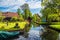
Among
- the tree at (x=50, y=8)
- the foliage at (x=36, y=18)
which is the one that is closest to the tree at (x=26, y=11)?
the foliage at (x=36, y=18)

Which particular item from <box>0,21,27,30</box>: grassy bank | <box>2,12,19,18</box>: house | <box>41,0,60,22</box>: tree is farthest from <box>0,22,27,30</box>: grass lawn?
<box>41,0,60,22</box>: tree

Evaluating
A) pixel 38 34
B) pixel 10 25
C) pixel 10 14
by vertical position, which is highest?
pixel 10 14

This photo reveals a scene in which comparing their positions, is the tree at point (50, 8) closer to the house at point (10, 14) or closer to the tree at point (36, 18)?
the tree at point (36, 18)

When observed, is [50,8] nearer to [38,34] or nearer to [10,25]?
[38,34]

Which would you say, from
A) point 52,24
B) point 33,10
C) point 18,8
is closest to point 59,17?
point 52,24

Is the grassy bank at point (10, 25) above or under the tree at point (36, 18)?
under

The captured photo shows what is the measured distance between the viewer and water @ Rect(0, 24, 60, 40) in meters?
3.28

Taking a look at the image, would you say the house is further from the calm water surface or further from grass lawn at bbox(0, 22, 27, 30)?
the calm water surface

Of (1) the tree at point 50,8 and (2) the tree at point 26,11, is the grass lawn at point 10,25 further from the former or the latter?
(1) the tree at point 50,8

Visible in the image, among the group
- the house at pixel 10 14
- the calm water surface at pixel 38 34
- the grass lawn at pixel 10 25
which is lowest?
the calm water surface at pixel 38 34

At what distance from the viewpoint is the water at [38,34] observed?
328 centimetres

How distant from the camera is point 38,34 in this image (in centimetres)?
329

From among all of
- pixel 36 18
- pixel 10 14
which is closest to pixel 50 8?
pixel 36 18

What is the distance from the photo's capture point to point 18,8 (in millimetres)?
3318
